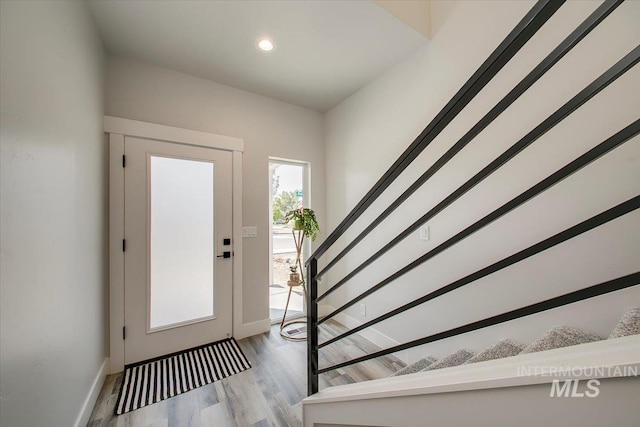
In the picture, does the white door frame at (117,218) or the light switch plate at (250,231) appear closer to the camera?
the white door frame at (117,218)

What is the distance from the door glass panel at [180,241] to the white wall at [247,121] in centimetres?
38

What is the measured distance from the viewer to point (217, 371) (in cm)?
207

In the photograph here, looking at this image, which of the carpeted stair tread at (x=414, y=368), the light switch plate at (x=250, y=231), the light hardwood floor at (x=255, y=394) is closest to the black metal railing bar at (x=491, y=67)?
the carpeted stair tread at (x=414, y=368)

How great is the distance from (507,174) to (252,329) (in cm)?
268

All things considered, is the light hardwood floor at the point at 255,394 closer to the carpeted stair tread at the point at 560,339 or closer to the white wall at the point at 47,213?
the white wall at the point at 47,213

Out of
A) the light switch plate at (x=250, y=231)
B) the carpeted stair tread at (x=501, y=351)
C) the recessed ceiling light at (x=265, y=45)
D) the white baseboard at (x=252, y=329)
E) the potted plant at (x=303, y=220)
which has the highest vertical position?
the recessed ceiling light at (x=265, y=45)

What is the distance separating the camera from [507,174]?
5.10ft

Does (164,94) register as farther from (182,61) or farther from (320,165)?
(320,165)

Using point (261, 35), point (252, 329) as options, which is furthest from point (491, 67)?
point (252, 329)

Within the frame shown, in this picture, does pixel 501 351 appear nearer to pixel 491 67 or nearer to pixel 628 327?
pixel 628 327

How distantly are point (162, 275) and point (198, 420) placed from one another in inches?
48.2

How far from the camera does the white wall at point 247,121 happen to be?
2.21 metres

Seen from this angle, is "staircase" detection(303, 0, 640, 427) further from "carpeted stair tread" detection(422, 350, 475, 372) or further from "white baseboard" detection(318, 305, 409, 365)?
"white baseboard" detection(318, 305, 409, 365)

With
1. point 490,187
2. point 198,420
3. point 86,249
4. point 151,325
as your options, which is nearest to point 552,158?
point 490,187
